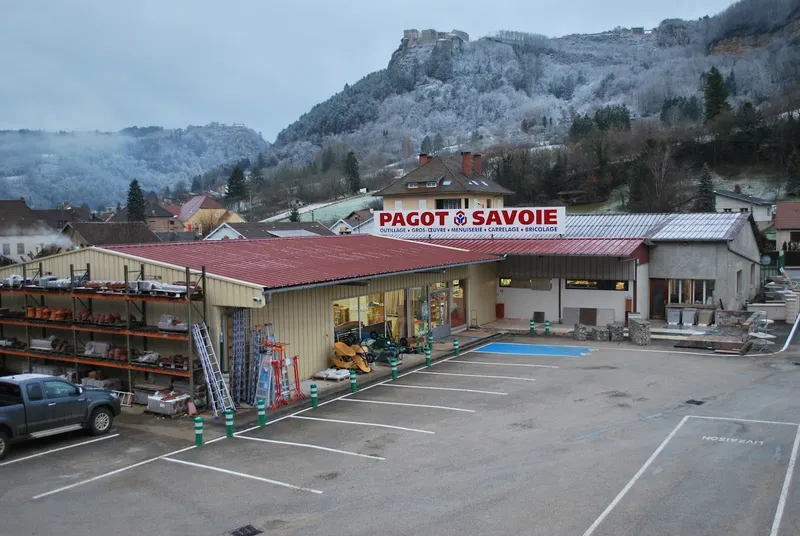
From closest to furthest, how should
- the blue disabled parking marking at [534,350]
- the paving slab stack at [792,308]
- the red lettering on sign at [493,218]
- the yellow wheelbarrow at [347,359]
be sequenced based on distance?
1. the yellow wheelbarrow at [347,359]
2. the blue disabled parking marking at [534,350]
3. the paving slab stack at [792,308]
4. the red lettering on sign at [493,218]

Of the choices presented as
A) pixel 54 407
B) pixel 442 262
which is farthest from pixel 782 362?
pixel 54 407

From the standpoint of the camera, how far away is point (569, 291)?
100 feet

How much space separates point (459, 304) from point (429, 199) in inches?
842

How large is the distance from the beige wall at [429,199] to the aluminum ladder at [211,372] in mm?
33132

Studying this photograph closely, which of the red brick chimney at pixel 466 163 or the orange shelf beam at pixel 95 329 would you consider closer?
the orange shelf beam at pixel 95 329

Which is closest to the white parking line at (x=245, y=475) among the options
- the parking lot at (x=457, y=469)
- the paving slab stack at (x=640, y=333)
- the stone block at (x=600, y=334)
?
the parking lot at (x=457, y=469)

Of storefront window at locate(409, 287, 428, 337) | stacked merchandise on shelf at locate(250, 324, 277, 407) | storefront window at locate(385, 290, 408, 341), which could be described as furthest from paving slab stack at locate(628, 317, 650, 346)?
stacked merchandise on shelf at locate(250, 324, 277, 407)

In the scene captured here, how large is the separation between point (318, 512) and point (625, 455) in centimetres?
607

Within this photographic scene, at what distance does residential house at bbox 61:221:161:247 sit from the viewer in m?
62.5

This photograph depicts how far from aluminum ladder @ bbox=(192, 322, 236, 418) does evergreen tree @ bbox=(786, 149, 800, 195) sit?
7503 cm

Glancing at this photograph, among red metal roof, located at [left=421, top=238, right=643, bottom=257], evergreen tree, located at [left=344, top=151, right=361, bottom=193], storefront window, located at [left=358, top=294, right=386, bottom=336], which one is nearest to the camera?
storefront window, located at [left=358, top=294, right=386, bottom=336]

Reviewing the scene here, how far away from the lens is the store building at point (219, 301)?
17.4 m

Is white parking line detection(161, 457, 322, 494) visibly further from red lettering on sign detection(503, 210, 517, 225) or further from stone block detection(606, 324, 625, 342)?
red lettering on sign detection(503, 210, 517, 225)

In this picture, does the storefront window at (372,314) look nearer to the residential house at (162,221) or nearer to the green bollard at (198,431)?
the green bollard at (198,431)
